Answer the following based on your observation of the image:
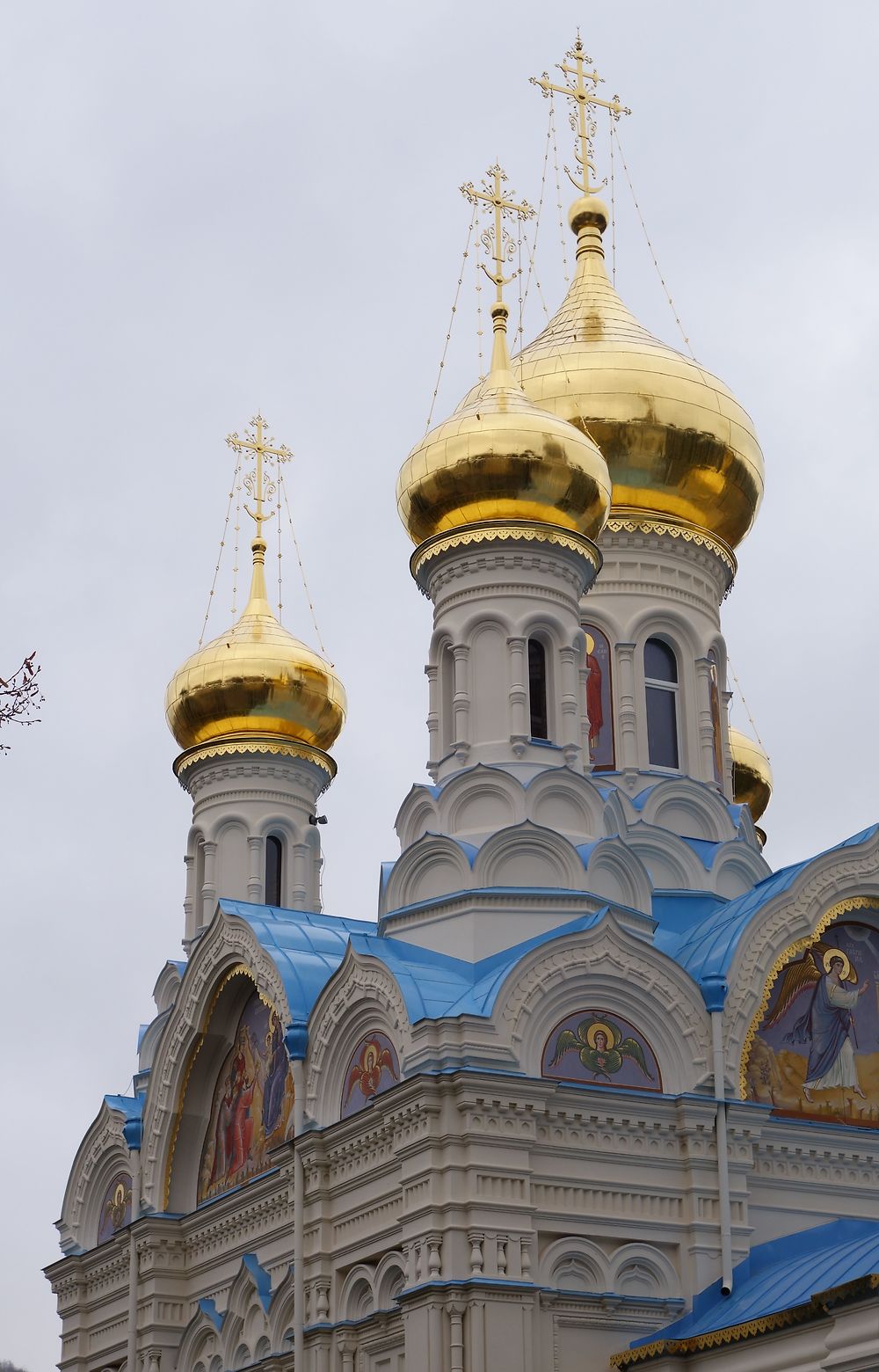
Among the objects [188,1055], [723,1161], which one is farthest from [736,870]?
[188,1055]

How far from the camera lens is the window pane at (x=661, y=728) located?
17.7 meters

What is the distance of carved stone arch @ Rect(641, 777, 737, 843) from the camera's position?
1708cm

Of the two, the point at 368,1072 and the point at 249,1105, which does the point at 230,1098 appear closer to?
the point at 249,1105

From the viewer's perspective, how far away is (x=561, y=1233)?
13.5m

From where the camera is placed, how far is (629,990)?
14227mm

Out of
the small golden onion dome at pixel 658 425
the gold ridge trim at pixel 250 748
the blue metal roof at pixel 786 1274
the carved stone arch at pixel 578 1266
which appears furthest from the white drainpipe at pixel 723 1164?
the gold ridge trim at pixel 250 748

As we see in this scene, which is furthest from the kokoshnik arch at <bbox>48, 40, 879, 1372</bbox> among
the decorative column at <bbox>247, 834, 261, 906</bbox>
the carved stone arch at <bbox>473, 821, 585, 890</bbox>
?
the decorative column at <bbox>247, 834, 261, 906</bbox>

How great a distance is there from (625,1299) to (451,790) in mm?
3531

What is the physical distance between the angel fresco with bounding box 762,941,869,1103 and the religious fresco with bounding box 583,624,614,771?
2951 millimetres

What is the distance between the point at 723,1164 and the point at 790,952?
4.97 feet

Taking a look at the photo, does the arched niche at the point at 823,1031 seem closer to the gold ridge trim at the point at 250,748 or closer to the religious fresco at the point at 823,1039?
the religious fresco at the point at 823,1039

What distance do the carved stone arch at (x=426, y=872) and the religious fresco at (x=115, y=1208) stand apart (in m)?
3.88

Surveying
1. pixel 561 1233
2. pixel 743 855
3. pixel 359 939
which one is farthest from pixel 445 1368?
pixel 743 855

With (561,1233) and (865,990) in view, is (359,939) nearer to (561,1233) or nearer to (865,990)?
(561,1233)
